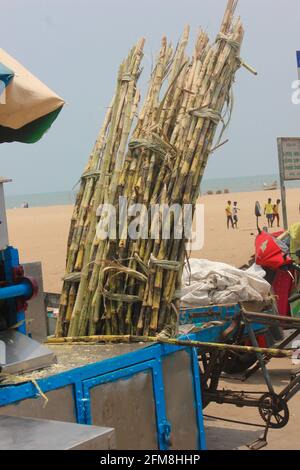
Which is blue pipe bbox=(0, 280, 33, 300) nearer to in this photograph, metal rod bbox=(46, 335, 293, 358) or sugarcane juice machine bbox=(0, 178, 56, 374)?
sugarcane juice machine bbox=(0, 178, 56, 374)

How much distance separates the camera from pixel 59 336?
17.2 ft

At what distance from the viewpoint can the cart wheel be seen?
4.99 meters

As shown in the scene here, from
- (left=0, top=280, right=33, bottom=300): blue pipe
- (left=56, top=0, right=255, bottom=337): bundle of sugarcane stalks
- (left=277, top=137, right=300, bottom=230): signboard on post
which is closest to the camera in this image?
Result: (left=0, top=280, right=33, bottom=300): blue pipe

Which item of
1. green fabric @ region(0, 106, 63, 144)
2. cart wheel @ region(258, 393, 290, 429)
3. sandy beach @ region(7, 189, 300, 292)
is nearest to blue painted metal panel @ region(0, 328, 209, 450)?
cart wheel @ region(258, 393, 290, 429)

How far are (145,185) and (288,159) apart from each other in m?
5.66

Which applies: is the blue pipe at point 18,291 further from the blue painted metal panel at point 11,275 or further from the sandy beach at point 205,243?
the sandy beach at point 205,243

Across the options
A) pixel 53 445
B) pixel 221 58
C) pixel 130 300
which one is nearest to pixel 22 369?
pixel 130 300

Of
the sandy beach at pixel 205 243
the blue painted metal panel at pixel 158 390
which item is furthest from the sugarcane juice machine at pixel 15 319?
the sandy beach at pixel 205 243

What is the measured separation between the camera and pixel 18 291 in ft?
12.3

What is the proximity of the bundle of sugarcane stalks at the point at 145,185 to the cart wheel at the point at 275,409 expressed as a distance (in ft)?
2.90

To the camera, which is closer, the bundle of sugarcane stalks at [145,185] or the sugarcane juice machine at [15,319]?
the sugarcane juice machine at [15,319]

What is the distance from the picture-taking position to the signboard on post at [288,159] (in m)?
10.1

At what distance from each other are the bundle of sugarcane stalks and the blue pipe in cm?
114

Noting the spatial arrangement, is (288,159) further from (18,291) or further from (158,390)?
(18,291)
